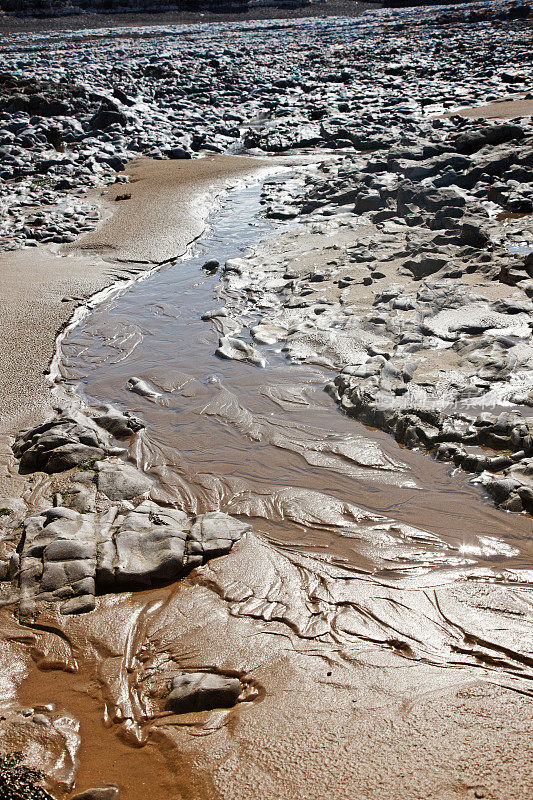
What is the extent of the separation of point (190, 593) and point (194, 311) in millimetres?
4428

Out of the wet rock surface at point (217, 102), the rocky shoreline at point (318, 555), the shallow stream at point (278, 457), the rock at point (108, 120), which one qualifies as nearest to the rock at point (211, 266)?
the rocky shoreline at point (318, 555)

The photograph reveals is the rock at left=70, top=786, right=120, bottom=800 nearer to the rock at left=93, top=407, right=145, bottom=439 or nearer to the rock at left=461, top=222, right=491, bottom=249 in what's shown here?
the rock at left=93, top=407, right=145, bottom=439

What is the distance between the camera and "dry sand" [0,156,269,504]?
5.67 metres

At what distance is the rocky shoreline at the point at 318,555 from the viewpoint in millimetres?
2516

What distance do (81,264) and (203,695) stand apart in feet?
23.4

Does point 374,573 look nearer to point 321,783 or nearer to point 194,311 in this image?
point 321,783

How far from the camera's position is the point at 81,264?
866 centimetres

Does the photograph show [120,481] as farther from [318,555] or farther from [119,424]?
[318,555]

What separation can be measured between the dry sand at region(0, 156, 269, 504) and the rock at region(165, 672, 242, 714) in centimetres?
215

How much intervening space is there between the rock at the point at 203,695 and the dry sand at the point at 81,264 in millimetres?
2152

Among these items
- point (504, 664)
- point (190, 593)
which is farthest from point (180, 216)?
point (504, 664)

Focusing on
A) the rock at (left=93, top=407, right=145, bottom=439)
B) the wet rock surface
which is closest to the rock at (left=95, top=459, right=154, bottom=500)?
the rock at (left=93, top=407, right=145, bottom=439)

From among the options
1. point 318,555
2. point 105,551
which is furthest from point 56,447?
point 318,555

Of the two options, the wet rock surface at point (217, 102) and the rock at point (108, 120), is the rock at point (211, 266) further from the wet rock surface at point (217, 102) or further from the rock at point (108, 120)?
the rock at point (108, 120)
